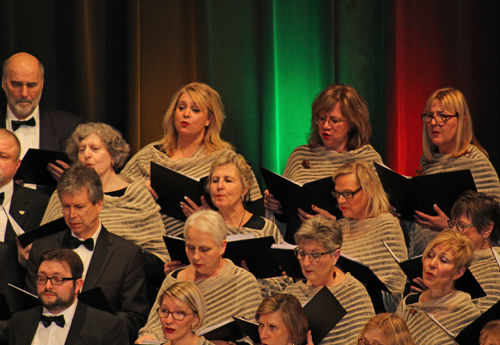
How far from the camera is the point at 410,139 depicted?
5.33m

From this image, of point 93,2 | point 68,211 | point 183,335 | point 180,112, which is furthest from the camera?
point 93,2

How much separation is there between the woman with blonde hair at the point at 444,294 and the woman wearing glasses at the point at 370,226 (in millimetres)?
371

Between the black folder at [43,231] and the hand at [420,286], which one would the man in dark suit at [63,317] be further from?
the hand at [420,286]

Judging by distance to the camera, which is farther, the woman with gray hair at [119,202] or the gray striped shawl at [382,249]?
the woman with gray hair at [119,202]

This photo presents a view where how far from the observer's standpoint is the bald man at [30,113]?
4.44 m

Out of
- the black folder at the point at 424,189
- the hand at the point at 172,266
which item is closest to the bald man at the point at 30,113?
the hand at the point at 172,266

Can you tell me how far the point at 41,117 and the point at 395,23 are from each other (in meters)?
2.52

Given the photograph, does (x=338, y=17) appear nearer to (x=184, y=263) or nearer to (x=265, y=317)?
(x=184, y=263)

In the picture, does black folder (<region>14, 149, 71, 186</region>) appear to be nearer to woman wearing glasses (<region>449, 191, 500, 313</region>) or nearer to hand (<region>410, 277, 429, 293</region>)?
hand (<region>410, 277, 429, 293</region>)

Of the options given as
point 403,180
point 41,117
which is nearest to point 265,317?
point 403,180

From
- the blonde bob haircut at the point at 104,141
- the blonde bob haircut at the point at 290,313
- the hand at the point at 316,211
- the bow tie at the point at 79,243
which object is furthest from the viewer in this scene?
the blonde bob haircut at the point at 104,141

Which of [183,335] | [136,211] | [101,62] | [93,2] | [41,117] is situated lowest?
[183,335]

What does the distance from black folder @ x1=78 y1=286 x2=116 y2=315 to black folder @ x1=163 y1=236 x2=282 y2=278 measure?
0.44 m

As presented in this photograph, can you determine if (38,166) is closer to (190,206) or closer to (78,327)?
(190,206)
